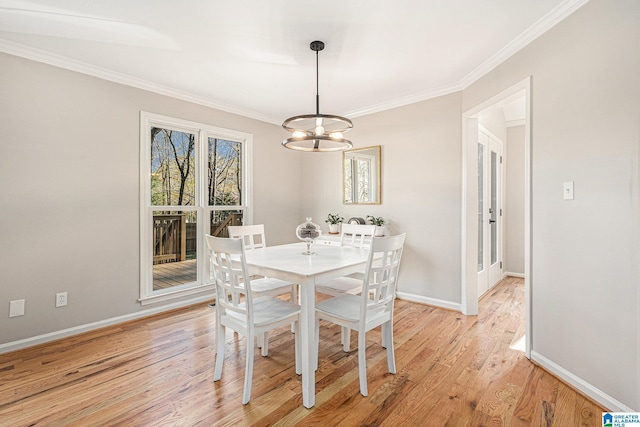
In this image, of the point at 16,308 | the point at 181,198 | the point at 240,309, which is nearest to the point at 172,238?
the point at 181,198

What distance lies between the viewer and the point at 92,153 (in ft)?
9.37

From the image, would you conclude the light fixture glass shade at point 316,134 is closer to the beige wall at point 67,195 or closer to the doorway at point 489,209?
the beige wall at point 67,195

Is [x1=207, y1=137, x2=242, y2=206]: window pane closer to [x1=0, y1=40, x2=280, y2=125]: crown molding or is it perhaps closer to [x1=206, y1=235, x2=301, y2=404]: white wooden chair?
[x1=0, y1=40, x2=280, y2=125]: crown molding

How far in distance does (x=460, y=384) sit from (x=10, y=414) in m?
2.70

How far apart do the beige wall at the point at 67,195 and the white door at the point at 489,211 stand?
3.89m

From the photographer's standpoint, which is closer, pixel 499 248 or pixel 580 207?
pixel 580 207

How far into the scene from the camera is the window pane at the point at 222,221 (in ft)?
12.8

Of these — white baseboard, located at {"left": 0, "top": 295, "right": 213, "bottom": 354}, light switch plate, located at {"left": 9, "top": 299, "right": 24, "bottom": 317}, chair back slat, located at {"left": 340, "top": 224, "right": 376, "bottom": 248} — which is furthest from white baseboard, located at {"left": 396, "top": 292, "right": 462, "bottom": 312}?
light switch plate, located at {"left": 9, "top": 299, "right": 24, "bottom": 317}

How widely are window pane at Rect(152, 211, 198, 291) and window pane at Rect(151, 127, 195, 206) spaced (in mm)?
175

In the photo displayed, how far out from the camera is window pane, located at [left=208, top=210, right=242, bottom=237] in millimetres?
3912

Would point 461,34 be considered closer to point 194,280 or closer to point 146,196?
point 146,196

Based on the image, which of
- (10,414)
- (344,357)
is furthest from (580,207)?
(10,414)

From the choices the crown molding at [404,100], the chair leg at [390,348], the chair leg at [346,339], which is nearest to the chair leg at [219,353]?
the chair leg at [346,339]

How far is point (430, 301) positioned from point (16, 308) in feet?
12.9
